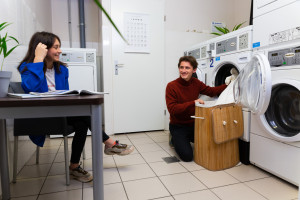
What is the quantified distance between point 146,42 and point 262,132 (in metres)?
1.86

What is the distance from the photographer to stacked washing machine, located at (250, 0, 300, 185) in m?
1.27

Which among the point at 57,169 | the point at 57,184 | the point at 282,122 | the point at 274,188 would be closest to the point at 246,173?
the point at 274,188

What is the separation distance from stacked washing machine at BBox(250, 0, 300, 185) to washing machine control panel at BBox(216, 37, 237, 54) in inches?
8.7

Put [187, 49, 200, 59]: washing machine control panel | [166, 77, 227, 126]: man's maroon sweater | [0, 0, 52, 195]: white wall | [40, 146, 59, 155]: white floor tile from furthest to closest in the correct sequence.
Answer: [187, 49, 200, 59]: washing machine control panel, [40, 146, 59, 155]: white floor tile, [166, 77, 227, 126]: man's maroon sweater, [0, 0, 52, 195]: white wall

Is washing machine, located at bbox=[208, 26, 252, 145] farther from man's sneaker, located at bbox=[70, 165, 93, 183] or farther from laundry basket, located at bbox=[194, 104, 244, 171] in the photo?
man's sneaker, located at bbox=[70, 165, 93, 183]

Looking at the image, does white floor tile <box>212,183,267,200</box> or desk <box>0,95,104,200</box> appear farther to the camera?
white floor tile <box>212,183,267,200</box>

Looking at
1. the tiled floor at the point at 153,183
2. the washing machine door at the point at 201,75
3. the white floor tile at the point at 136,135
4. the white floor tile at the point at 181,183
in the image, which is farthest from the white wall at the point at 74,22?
the white floor tile at the point at 181,183

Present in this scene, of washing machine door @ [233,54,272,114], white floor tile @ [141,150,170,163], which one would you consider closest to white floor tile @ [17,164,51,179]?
white floor tile @ [141,150,170,163]

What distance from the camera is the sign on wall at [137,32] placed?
8.81ft

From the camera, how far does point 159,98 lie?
291cm

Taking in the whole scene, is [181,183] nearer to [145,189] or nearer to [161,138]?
[145,189]

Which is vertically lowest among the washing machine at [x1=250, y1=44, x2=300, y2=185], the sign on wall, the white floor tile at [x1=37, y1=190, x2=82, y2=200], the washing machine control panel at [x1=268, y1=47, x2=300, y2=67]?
the white floor tile at [x1=37, y1=190, x2=82, y2=200]

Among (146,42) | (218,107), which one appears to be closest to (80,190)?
(218,107)

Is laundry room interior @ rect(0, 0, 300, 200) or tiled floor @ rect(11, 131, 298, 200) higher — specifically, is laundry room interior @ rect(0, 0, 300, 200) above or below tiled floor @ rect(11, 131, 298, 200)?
above
